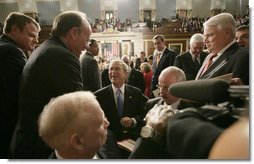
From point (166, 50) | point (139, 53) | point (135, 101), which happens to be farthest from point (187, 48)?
point (135, 101)

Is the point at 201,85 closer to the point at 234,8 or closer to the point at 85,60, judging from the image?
the point at 234,8

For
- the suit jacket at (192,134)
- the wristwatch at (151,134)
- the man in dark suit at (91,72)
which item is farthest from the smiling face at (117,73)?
the suit jacket at (192,134)

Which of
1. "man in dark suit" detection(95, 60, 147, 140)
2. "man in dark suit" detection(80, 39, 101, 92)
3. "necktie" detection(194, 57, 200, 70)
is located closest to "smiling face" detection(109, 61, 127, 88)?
"man in dark suit" detection(95, 60, 147, 140)

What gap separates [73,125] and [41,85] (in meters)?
0.27

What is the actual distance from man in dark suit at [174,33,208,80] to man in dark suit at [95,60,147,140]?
0.30 metres

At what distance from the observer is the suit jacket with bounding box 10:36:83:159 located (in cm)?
112

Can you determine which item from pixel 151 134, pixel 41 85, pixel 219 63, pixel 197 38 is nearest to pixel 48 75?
pixel 41 85

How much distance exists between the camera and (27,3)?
4.26ft

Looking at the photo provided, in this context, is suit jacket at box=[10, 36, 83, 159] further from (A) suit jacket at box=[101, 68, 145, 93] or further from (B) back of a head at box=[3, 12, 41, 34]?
(A) suit jacket at box=[101, 68, 145, 93]

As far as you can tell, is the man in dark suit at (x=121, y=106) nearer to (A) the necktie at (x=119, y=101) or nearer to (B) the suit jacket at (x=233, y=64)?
(A) the necktie at (x=119, y=101)

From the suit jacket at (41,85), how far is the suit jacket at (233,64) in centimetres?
60

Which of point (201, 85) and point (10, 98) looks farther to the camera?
point (10, 98)

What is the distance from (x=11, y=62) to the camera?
1274 millimetres

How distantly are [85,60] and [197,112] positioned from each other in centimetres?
148
